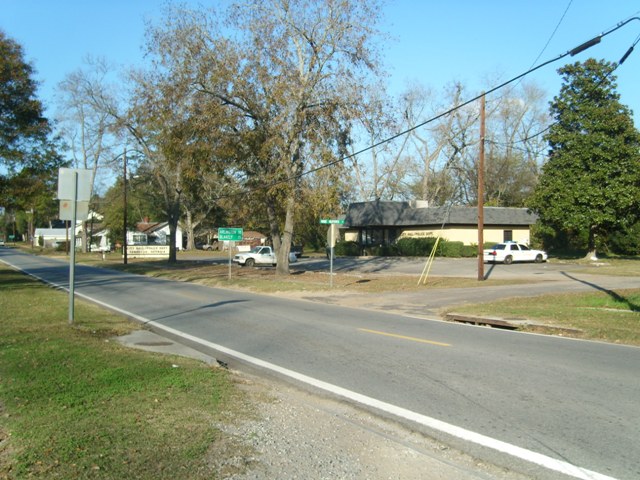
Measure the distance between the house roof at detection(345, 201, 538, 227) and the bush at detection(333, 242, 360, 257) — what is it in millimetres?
2022

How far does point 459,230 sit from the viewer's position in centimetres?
4947

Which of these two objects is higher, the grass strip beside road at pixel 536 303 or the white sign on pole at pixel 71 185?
the white sign on pole at pixel 71 185

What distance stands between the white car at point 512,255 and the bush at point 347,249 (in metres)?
18.6

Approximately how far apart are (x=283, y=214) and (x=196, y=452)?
89.4 feet

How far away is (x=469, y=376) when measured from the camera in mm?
7770

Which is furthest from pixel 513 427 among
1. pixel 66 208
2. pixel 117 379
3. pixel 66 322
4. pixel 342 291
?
pixel 342 291

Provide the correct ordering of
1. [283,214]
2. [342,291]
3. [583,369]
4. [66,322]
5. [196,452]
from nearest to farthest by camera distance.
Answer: [196,452]
[583,369]
[66,322]
[342,291]
[283,214]

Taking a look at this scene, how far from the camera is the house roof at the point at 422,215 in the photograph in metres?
49.5

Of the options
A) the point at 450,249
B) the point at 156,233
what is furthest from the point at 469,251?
the point at 156,233

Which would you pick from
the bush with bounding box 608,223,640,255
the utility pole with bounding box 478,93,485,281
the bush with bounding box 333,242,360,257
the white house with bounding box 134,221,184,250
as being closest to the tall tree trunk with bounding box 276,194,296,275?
the utility pole with bounding box 478,93,485,281

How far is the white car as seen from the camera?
39.3 meters

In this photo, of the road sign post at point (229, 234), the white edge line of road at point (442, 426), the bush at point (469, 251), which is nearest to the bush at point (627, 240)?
the bush at point (469, 251)

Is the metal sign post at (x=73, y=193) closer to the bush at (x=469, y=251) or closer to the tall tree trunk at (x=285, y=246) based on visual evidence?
the tall tree trunk at (x=285, y=246)

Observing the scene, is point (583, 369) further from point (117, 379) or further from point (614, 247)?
point (614, 247)
